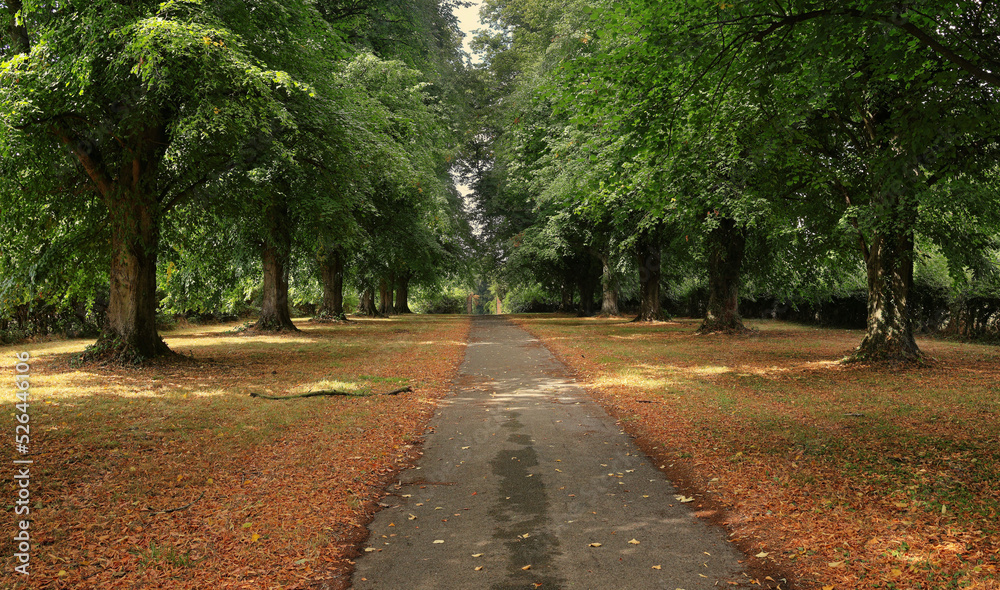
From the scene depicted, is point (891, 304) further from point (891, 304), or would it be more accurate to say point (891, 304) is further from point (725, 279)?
point (725, 279)

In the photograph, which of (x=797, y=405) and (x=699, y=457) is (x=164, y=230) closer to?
(x=699, y=457)

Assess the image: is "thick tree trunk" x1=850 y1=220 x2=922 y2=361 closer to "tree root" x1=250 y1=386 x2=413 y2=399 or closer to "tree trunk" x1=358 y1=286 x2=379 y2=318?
"tree root" x1=250 y1=386 x2=413 y2=399

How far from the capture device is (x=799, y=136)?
780 cm

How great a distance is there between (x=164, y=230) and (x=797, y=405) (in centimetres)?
1381

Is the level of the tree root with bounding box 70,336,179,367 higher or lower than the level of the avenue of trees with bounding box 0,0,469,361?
lower

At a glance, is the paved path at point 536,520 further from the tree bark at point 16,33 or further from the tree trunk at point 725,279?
the tree trunk at point 725,279

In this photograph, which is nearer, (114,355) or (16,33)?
(16,33)

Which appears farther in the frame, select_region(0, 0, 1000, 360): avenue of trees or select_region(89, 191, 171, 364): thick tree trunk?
select_region(89, 191, 171, 364): thick tree trunk

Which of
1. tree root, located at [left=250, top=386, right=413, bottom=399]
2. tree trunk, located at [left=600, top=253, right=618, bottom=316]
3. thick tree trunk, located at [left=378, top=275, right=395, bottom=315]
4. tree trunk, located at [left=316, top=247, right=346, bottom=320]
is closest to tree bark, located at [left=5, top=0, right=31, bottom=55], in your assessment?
tree root, located at [left=250, top=386, right=413, bottom=399]

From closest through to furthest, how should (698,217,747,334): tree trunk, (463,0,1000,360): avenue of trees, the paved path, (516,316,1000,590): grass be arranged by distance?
the paved path < (516,316,1000,590): grass < (463,0,1000,360): avenue of trees < (698,217,747,334): tree trunk

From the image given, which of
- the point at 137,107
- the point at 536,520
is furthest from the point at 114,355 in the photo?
the point at 536,520

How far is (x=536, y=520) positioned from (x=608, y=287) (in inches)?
1078

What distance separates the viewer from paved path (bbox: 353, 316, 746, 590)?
3.36 metres

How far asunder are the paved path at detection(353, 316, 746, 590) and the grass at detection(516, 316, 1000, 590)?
463 mm
